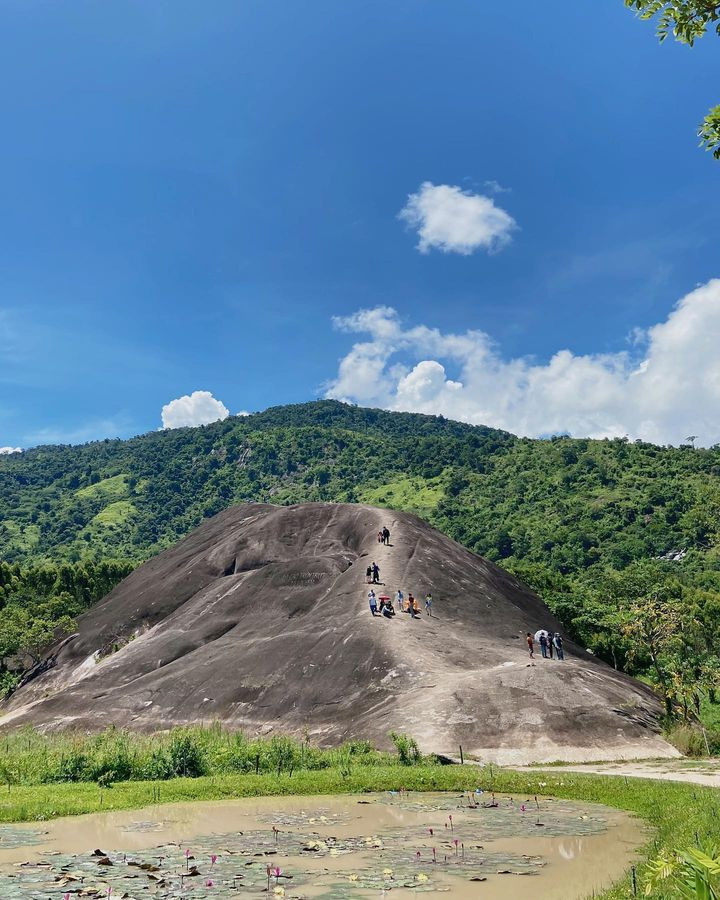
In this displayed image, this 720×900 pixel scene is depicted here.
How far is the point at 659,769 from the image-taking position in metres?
21.6

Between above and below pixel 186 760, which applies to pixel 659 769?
below

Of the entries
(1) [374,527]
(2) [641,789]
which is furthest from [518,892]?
(1) [374,527]

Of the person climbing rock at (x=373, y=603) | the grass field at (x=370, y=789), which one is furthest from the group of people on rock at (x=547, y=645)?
the grass field at (x=370, y=789)

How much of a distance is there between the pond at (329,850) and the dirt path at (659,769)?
525cm

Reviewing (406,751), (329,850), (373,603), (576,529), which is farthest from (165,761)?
(576,529)

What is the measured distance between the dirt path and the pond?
525 centimetres

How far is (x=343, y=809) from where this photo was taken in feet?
54.0

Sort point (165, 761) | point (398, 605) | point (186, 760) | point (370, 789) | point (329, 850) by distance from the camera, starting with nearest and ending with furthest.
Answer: point (329, 850) < point (370, 789) < point (165, 761) < point (186, 760) < point (398, 605)

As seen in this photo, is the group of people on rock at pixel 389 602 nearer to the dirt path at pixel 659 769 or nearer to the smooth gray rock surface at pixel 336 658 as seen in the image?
the smooth gray rock surface at pixel 336 658

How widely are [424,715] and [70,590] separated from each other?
71.4 metres

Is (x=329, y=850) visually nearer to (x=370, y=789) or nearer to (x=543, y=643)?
(x=370, y=789)

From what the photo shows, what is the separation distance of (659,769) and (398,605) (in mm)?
20587

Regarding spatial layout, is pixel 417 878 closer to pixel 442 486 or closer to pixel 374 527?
pixel 374 527

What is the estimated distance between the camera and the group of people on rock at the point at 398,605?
1551 inches
